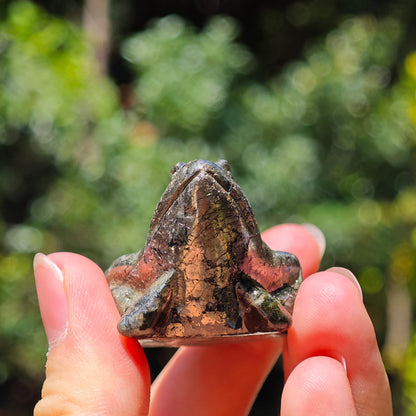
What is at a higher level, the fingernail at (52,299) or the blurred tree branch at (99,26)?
the blurred tree branch at (99,26)

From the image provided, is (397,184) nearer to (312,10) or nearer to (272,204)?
(272,204)

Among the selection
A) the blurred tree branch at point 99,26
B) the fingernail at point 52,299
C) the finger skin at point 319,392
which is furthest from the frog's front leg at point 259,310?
the blurred tree branch at point 99,26

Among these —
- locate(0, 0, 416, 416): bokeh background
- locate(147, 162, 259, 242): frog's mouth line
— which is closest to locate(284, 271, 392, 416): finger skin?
locate(147, 162, 259, 242): frog's mouth line

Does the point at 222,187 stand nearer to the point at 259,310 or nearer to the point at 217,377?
the point at 259,310

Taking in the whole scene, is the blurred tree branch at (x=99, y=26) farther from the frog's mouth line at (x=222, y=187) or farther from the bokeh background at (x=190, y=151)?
the frog's mouth line at (x=222, y=187)

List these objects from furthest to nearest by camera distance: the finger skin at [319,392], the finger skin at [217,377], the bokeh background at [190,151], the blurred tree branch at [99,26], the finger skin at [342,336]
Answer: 1. the blurred tree branch at [99,26]
2. the bokeh background at [190,151]
3. the finger skin at [217,377]
4. the finger skin at [342,336]
5. the finger skin at [319,392]

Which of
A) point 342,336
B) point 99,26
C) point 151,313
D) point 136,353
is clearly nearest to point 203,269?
point 151,313

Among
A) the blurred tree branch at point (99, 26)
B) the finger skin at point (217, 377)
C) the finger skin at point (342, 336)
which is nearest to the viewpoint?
the finger skin at point (342, 336)
